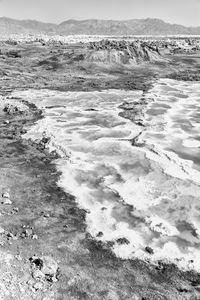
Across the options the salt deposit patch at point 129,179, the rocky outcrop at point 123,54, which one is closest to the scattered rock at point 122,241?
the salt deposit patch at point 129,179

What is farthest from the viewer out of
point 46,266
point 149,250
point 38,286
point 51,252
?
point 149,250

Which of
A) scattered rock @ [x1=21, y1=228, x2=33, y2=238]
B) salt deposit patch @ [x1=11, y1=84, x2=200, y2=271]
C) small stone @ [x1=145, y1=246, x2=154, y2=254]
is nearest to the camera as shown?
small stone @ [x1=145, y1=246, x2=154, y2=254]

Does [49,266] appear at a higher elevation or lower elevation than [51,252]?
higher

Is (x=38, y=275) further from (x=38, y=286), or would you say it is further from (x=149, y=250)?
(x=149, y=250)

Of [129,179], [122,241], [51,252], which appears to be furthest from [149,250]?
[129,179]

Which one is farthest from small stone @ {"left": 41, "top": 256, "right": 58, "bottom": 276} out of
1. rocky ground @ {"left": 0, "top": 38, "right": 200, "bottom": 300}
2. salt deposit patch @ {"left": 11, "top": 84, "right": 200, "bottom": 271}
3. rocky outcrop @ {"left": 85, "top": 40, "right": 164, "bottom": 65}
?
rocky outcrop @ {"left": 85, "top": 40, "right": 164, "bottom": 65}

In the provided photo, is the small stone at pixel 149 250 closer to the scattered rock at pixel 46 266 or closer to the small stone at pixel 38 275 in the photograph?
the scattered rock at pixel 46 266

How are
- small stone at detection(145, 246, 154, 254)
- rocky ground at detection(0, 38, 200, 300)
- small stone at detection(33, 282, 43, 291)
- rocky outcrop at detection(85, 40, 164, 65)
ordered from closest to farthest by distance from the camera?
small stone at detection(33, 282, 43, 291), rocky ground at detection(0, 38, 200, 300), small stone at detection(145, 246, 154, 254), rocky outcrop at detection(85, 40, 164, 65)

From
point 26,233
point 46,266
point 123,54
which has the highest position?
point 46,266

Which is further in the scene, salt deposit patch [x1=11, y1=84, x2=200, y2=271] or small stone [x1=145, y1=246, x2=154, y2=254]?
salt deposit patch [x1=11, y1=84, x2=200, y2=271]

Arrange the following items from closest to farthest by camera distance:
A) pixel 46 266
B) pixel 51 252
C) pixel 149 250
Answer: pixel 46 266, pixel 51 252, pixel 149 250

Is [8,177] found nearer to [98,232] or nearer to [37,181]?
[37,181]

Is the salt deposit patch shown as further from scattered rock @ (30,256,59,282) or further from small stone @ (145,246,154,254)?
scattered rock @ (30,256,59,282)
